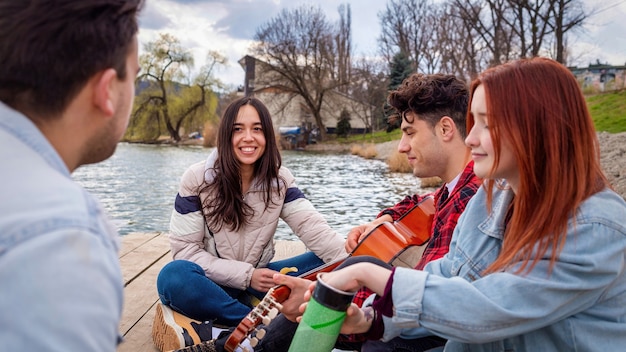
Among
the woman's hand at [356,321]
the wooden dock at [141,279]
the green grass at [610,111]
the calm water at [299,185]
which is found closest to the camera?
the woman's hand at [356,321]

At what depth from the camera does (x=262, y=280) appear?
2781 millimetres

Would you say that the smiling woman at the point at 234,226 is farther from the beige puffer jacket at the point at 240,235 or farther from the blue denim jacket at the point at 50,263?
the blue denim jacket at the point at 50,263

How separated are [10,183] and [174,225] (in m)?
2.12

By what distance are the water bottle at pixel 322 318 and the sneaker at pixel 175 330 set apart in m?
1.05

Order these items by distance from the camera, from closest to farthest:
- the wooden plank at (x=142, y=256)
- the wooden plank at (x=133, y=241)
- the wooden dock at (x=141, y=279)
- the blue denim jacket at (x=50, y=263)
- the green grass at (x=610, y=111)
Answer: the blue denim jacket at (x=50, y=263) < the wooden dock at (x=141, y=279) < the wooden plank at (x=142, y=256) < the wooden plank at (x=133, y=241) < the green grass at (x=610, y=111)

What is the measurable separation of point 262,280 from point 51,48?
2.02m

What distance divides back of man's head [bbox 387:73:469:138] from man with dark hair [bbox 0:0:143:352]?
166 centimetres

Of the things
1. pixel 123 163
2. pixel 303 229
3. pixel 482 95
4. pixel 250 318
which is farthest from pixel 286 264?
pixel 123 163

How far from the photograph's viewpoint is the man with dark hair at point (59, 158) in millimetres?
729

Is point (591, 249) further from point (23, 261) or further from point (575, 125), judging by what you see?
point (23, 261)

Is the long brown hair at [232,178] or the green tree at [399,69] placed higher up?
the green tree at [399,69]

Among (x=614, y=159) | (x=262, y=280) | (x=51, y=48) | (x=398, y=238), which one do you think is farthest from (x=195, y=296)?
(x=614, y=159)

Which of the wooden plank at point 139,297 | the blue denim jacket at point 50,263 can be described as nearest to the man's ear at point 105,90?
the blue denim jacket at point 50,263

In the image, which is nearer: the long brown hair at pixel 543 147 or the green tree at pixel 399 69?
the long brown hair at pixel 543 147
